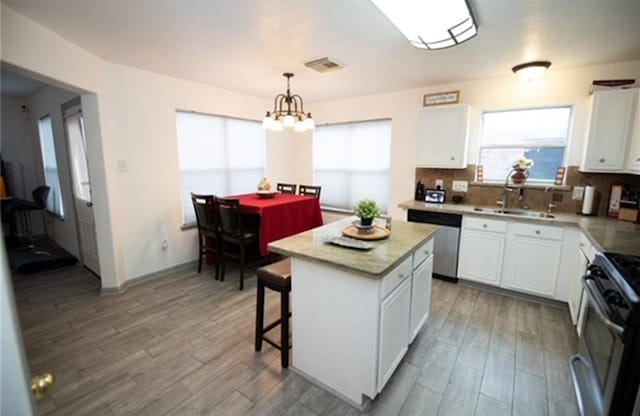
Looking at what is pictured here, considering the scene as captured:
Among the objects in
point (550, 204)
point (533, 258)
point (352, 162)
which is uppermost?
point (352, 162)

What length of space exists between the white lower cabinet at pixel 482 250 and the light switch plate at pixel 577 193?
91 centimetres

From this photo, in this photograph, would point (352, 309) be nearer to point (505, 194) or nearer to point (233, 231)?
point (233, 231)

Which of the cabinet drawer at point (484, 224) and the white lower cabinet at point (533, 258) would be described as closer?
the white lower cabinet at point (533, 258)

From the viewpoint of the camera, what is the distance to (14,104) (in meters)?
4.95

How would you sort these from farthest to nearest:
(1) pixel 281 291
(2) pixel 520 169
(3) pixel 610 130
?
(2) pixel 520 169 → (3) pixel 610 130 → (1) pixel 281 291

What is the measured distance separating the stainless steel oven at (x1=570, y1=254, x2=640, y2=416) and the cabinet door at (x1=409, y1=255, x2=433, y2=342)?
0.96 meters

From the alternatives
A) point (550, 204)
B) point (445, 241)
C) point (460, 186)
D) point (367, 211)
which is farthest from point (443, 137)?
point (367, 211)

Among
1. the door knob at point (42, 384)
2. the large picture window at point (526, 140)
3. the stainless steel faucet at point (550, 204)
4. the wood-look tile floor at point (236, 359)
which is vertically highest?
the large picture window at point (526, 140)

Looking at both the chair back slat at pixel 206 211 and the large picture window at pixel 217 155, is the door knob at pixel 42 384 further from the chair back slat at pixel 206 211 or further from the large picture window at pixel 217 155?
the large picture window at pixel 217 155

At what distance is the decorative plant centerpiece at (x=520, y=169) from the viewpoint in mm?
3281

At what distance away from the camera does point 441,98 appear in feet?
12.2

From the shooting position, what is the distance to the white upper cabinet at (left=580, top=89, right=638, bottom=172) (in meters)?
2.75

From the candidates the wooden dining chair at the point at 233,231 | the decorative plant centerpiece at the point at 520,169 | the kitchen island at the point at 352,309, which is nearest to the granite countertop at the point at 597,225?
the decorative plant centerpiece at the point at 520,169

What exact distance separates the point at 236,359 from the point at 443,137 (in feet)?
10.9
